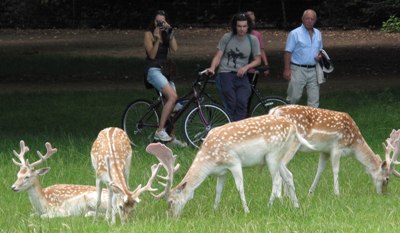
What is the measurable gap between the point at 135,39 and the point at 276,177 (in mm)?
26661

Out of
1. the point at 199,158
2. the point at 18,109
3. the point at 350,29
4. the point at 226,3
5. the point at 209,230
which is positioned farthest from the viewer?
the point at 226,3

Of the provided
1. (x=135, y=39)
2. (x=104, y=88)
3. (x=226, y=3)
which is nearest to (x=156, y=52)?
(x=104, y=88)

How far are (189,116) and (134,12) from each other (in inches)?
1195

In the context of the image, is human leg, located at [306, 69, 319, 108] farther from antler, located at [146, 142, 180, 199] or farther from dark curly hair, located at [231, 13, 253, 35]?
antler, located at [146, 142, 180, 199]

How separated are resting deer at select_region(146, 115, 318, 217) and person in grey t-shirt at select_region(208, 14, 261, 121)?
3.55 m

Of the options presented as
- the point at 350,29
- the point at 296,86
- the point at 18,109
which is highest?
the point at 296,86

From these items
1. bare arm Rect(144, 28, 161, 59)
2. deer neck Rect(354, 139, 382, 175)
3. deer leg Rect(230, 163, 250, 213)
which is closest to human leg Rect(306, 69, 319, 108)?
bare arm Rect(144, 28, 161, 59)

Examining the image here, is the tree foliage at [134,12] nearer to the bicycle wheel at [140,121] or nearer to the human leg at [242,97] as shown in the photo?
the bicycle wheel at [140,121]

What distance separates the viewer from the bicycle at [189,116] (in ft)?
44.3

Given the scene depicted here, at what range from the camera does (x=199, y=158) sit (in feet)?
31.0

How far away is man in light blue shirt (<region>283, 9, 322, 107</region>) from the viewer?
46.2ft

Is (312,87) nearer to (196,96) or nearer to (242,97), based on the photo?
(242,97)

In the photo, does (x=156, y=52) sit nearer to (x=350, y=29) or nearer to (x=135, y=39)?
(x=135, y=39)

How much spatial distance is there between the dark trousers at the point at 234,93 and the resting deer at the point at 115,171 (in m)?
3.63
